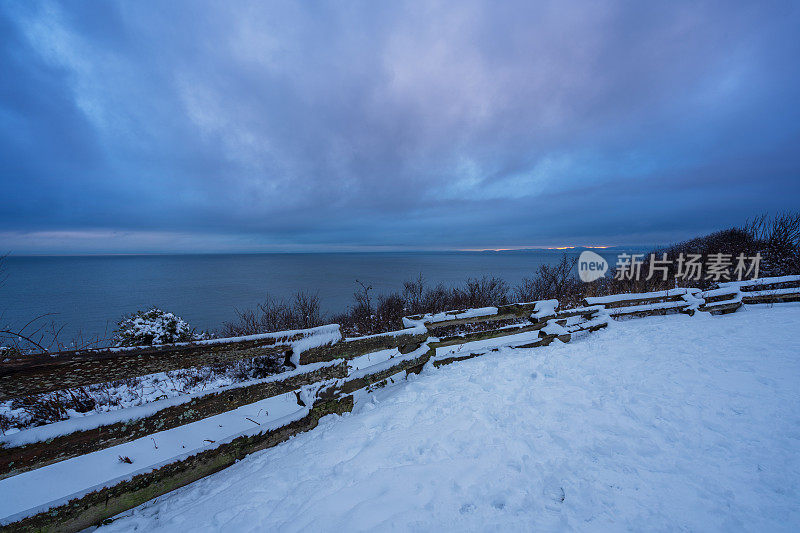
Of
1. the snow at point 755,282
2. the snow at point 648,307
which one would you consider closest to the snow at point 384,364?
the snow at point 648,307

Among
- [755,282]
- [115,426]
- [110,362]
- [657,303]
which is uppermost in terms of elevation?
[110,362]

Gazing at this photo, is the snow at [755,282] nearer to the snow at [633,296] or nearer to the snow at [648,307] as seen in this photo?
the snow at [633,296]

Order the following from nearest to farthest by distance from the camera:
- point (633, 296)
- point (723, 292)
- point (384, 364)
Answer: point (384, 364) < point (633, 296) < point (723, 292)

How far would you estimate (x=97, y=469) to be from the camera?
2465 millimetres

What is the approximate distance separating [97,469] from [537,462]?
12.4 ft

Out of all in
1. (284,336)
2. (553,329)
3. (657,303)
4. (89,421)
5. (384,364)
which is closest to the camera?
(89,421)

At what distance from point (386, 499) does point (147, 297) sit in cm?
4833

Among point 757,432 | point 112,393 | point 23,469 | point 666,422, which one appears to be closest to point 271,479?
point 23,469

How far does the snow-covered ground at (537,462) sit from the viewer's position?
1903 millimetres

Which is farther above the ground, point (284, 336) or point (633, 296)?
point (284, 336)

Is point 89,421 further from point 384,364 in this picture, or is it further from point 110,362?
point 384,364

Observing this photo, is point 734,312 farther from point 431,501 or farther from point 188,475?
point 188,475

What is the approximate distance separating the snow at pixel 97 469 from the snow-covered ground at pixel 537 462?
294mm

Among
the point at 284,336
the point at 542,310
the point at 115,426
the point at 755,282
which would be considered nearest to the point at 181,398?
the point at 115,426
